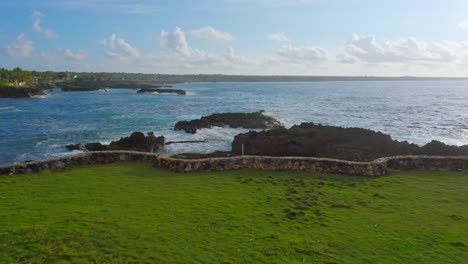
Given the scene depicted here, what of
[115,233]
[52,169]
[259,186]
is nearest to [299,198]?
[259,186]

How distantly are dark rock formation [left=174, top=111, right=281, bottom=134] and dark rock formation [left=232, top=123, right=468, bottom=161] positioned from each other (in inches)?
546

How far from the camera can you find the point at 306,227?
11.9m

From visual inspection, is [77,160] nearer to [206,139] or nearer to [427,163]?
[427,163]

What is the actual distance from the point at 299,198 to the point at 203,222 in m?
4.61

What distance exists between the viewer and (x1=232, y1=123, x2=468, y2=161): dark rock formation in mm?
29984

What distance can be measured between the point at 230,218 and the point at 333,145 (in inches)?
926

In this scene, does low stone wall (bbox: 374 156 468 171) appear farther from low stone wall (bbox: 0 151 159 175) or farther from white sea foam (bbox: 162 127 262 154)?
white sea foam (bbox: 162 127 262 154)

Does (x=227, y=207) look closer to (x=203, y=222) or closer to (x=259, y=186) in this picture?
(x=203, y=222)

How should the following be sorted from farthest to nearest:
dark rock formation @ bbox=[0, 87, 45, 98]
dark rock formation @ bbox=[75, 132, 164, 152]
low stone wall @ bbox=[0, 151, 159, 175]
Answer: dark rock formation @ bbox=[0, 87, 45, 98] < dark rock formation @ bbox=[75, 132, 164, 152] < low stone wall @ bbox=[0, 151, 159, 175]

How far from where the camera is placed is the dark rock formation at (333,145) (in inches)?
1180

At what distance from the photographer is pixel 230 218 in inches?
489

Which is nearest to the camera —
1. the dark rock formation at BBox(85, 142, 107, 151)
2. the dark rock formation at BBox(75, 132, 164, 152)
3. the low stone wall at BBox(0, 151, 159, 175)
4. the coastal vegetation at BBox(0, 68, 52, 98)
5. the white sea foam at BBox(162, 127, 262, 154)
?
the low stone wall at BBox(0, 151, 159, 175)

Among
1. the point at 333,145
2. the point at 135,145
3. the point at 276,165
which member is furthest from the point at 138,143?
the point at 276,165

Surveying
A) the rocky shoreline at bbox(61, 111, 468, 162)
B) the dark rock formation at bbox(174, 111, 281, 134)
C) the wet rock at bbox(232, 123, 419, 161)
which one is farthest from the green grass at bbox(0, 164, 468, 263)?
the dark rock formation at bbox(174, 111, 281, 134)
